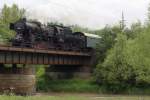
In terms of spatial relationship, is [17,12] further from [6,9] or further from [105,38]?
[105,38]

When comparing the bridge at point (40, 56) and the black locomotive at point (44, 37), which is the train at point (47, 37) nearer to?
the black locomotive at point (44, 37)

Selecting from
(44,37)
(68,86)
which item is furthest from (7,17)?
(44,37)

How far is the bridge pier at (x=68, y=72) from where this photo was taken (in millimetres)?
84312

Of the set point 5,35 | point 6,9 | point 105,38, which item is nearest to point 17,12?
point 6,9

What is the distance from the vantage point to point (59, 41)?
7188cm

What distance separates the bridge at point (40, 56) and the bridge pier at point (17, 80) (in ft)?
5.71

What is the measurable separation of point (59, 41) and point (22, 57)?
37.2 feet

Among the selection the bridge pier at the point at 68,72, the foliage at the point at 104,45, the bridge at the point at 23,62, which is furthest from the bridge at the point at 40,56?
the foliage at the point at 104,45

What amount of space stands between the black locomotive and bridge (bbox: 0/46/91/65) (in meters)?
1.20

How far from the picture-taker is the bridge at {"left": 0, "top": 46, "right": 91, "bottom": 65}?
58.3 metres

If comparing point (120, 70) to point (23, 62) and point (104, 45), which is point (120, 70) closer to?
point (104, 45)

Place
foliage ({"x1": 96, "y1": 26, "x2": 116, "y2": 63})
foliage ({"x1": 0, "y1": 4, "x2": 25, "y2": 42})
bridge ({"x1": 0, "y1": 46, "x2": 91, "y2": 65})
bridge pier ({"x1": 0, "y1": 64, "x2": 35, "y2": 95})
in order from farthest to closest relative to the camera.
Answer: foliage ({"x1": 0, "y1": 4, "x2": 25, "y2": 42}) < foliage ({"x1": 96, "y1": 26, "x2": 116, "y2": 63}) < bridge pier ({"x1": 0, "y1": 64, "x2": 35, "y2": 95}) < bridge ({"x1": 0, "y1": 46, "x2": 91, "y2": 65})

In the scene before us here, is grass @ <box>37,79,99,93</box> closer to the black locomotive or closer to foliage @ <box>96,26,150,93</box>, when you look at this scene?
foliage @ <box>96,26,150,93</box>

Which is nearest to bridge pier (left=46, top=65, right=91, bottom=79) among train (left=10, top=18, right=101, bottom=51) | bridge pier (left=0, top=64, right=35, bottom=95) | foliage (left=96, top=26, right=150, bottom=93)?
train (left=10, top=18, right=101, bottom=51)
